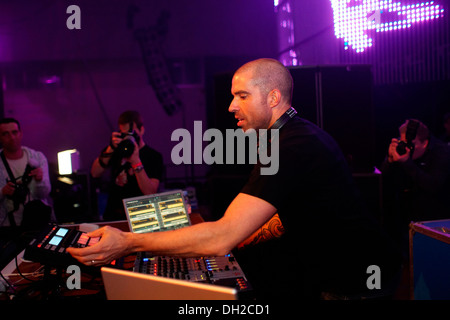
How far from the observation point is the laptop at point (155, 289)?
2.66ft

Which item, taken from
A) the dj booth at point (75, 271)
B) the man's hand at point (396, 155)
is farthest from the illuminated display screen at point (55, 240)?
the man's hand at point (396, 155)

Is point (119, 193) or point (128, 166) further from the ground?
point (128, 166)

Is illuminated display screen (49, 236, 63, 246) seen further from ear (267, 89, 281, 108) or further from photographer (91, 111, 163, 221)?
photographer (91, 111, 163, 221)

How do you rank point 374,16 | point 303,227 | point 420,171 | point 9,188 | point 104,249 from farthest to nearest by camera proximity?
point 374,16 → point 420,171 → point 9,188 → point 303,227 → point 104,249

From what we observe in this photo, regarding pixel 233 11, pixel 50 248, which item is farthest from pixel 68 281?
pixel 233 11

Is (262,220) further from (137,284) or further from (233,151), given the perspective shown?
(233,151)

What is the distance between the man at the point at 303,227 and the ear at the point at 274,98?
0.10 m

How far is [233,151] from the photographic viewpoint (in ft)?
14.0

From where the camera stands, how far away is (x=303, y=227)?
4.85 ft

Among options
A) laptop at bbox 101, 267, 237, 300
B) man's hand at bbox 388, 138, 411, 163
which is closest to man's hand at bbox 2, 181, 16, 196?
laptop at bbox 101, 267, 237, 300

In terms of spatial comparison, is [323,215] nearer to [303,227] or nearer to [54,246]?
[303,227]

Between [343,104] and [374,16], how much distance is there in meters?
1.22

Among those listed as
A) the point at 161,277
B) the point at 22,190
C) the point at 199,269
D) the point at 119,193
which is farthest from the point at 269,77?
the point at 22,190
